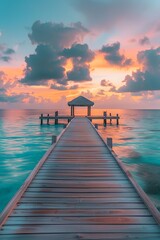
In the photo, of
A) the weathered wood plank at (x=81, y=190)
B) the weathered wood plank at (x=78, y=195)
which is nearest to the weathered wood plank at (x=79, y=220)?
the weathered wood plank at (x=78, y=195)

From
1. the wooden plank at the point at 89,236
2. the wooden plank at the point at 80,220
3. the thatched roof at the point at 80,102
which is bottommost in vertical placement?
the wooden plank at the point at 89,236

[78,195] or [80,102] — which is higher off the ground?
[80,102]

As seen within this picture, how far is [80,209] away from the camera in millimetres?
4559

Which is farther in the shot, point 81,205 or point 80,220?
point 81,205

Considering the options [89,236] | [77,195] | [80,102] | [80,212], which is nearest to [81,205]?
[80,212]

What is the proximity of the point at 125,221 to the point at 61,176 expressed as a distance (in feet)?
9.44

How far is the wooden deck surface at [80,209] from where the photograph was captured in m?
3.73

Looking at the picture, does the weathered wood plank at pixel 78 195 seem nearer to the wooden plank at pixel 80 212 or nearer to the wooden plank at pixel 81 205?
the wooden plank at pixel 81 205

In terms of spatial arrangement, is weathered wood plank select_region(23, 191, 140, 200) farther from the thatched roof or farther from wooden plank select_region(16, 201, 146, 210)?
the thatched roof

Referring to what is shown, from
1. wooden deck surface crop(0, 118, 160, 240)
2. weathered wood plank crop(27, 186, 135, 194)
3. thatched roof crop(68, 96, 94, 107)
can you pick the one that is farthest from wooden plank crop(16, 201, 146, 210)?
thatched roof crop(68, 96, 94, 107)

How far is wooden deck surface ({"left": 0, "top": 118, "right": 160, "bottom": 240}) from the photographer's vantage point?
373cm

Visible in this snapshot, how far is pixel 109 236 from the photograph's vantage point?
3656 mm

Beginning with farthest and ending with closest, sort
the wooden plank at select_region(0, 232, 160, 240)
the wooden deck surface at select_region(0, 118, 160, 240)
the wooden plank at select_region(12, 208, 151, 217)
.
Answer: the wooden plank at select_region(12, 208, 151, 217) < the wooden deck surface at select_region(0, 118, 160, 240) < the wooden plank at select_region(0, 232, 160, 240)

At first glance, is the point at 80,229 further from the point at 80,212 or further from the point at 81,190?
the point at 81,190
